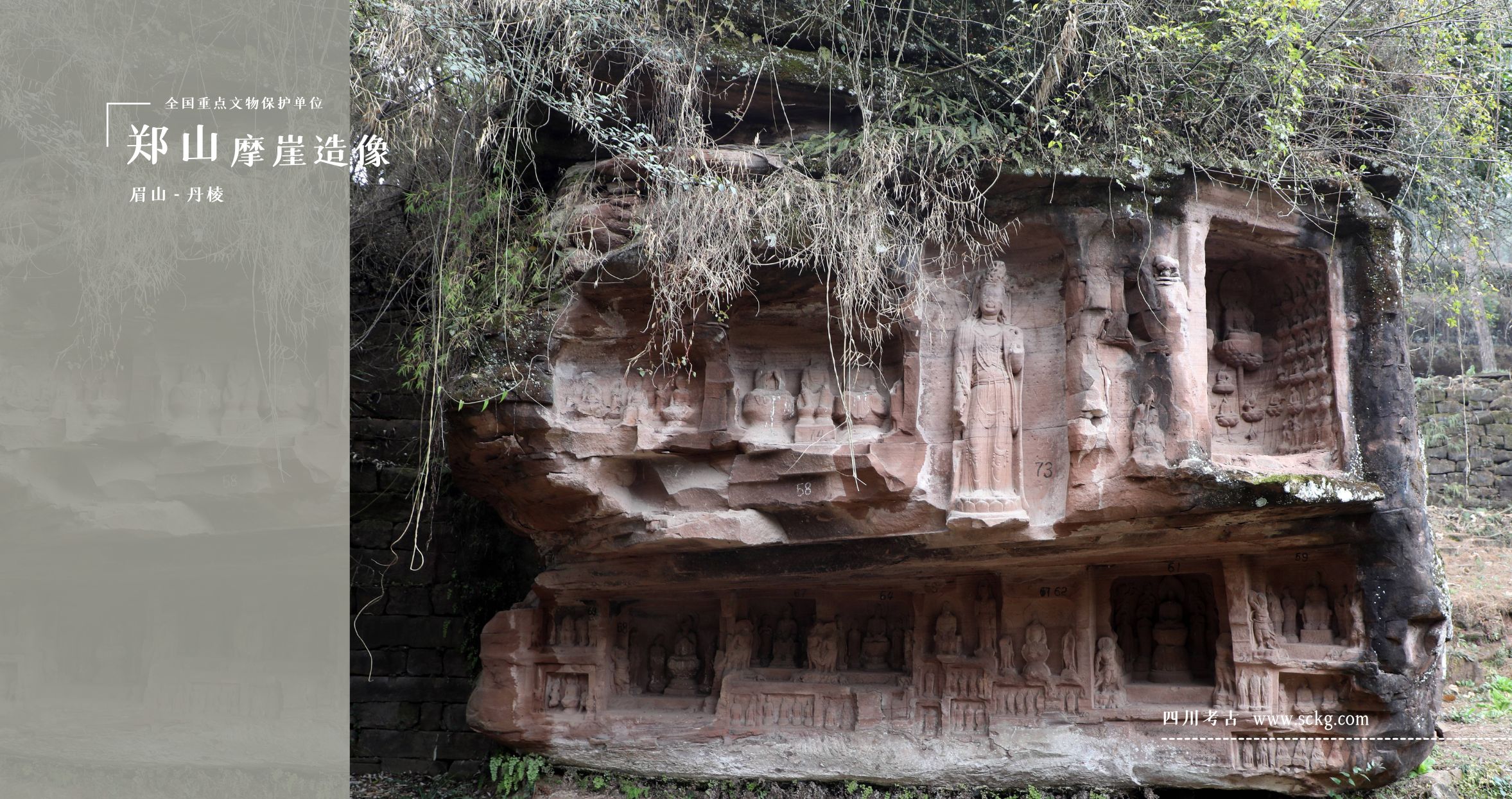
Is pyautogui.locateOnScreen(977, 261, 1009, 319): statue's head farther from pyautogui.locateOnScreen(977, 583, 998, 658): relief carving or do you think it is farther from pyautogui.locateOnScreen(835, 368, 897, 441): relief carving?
pyautogui.locateOnScreen(977, 583, 998, 658): relief carving

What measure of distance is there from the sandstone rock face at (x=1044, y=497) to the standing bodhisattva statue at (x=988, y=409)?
0.06 feet

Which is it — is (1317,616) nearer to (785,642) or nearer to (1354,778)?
(1354,778)

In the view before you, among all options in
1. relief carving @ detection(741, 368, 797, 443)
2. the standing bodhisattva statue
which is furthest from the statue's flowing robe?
relief carving @ detection(741, 368, 797, 443)

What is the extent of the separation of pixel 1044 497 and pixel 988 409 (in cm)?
61

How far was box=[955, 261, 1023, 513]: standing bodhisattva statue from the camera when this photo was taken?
625cm

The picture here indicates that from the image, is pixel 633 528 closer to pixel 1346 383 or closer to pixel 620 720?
pixel 620 720

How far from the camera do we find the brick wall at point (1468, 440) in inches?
421

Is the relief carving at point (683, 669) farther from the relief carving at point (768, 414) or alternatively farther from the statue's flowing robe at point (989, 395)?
the statue's flowing robe at point (989, 395)

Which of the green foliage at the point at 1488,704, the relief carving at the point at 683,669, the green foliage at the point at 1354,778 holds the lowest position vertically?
the green foliage at the point at 1354,778

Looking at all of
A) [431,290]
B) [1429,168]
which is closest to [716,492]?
[431,290]

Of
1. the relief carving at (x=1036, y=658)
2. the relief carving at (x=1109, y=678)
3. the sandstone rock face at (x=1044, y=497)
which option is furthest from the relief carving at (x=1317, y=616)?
the relief carving at (x=1036, y=658)
